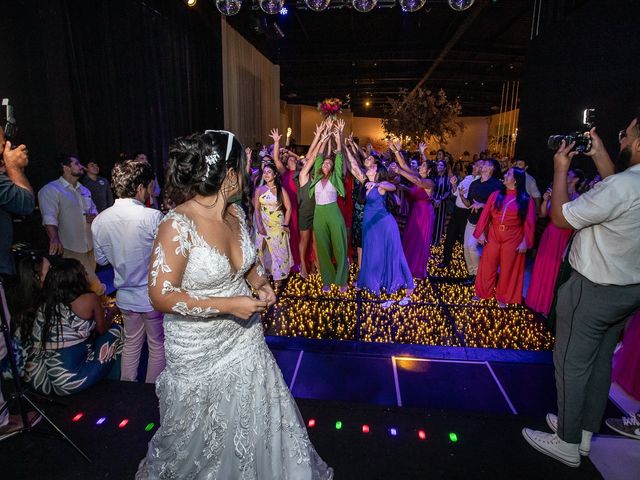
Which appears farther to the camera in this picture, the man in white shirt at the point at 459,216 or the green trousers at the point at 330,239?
the man in white shirt at the point at 459,216

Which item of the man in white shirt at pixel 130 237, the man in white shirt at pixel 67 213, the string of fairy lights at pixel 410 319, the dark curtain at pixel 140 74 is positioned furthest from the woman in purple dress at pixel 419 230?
the dark curtain at pixel 140 74

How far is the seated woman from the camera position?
85.7 inches

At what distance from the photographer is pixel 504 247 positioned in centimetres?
421

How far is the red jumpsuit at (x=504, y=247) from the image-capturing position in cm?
408

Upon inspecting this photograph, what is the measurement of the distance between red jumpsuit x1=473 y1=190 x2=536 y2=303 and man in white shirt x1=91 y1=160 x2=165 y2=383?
351 centimetres

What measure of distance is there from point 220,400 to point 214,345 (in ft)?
0.74

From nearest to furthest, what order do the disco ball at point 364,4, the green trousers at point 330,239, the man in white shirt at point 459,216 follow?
the green trousers at point 330,239
the man in white shirt at point 459,216
the disco ball at point 364,4

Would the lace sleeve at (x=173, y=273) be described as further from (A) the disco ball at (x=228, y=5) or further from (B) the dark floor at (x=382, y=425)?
(A) the disco ball at (x=228, y=5)

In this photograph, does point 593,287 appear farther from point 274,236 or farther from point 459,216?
point 459,216

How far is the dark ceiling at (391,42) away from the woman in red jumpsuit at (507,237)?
4.50 meters

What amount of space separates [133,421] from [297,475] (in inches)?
47.6

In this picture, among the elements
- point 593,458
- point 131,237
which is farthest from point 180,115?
point 593,458

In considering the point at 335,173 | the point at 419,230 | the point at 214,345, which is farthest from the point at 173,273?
the point at 419,230

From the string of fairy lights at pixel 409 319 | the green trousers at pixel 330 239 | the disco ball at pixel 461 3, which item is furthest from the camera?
the disco ball at pixel 461 3
